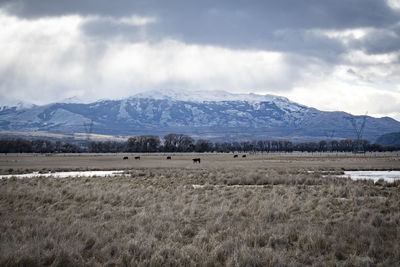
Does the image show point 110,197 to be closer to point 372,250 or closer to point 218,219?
point 218,219

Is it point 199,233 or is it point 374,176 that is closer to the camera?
point 199,233

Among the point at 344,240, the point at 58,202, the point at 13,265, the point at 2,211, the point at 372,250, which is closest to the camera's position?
the point at 13,265

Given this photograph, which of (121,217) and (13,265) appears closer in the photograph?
(13,265)

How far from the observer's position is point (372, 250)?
963 centimetres

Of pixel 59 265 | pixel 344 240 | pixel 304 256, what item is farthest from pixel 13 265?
pixel 344 240

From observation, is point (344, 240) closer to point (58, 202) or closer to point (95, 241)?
point (95, 241)

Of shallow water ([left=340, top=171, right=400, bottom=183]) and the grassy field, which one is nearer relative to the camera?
the grassy field

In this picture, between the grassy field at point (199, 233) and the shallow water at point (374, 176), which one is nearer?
the grassy field at point (199, 233)

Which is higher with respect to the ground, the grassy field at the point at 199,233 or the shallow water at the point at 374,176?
the grassy field at the point at 199,233

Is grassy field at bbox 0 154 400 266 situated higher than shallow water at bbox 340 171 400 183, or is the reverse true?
grassy field at bbox 0 154 400 266

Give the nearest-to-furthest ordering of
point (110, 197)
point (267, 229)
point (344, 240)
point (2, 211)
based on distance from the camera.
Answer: point (344, 240) < point (267, 229) < point (2, 211) < point (110, 197)

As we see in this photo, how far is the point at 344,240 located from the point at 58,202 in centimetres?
1382

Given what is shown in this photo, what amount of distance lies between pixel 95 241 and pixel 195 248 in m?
3.12

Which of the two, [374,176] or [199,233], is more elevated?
[199,233]
